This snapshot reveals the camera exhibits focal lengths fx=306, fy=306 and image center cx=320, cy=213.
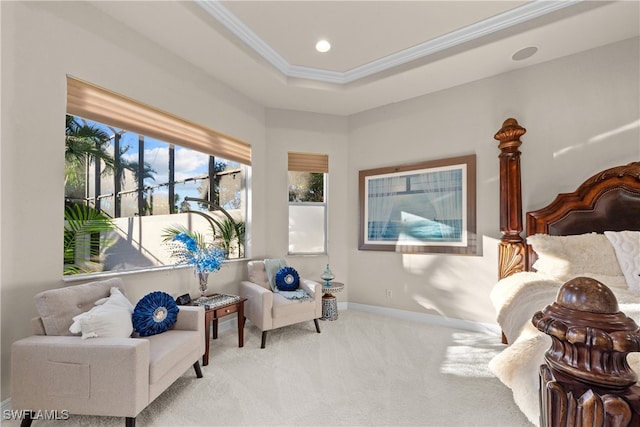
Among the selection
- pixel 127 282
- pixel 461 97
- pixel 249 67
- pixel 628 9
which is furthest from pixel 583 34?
pixel 127 282

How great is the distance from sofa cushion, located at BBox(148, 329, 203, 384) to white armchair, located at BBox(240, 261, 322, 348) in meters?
0.78

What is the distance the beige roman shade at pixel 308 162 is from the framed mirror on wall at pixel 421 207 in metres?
0.56

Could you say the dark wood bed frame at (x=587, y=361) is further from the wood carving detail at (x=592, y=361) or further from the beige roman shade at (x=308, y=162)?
the beige roman shade at (x=308, y=162)

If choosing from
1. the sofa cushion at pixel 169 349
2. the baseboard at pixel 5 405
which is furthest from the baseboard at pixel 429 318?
the baseboard at pixel 5 405

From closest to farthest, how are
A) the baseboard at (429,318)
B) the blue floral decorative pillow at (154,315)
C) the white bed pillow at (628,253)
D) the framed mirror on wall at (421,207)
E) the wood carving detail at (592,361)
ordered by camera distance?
the wood carving detail at (592,361), the blue floral decorative pillow at (154,315), the white bed pillow at (628,253), the baseboard at (429,318), the framed mirror on wall at (421,207)

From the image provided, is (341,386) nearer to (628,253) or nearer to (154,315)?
(154,315)

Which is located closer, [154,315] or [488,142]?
[154,315]

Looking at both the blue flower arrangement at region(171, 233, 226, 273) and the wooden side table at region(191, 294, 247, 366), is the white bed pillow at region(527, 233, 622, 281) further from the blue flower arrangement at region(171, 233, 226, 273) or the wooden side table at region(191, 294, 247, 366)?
the blue flower arrangement at region(171, 233, 226, 273)

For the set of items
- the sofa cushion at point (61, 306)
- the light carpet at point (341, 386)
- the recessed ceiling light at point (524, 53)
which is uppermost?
the recessed ceiling light at point (524, 53)

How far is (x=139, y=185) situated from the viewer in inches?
115

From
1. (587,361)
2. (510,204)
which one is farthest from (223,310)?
(510,204)

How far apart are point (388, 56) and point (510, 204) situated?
202 cm

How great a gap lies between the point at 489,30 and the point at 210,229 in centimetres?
353

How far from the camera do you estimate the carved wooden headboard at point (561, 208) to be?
261 cm
